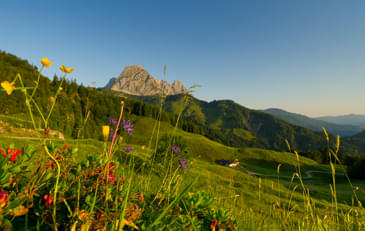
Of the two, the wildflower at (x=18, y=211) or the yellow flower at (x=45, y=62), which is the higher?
the yellow flower at (x=45, y=62)

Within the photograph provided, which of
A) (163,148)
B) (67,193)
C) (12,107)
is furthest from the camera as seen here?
(12,107)

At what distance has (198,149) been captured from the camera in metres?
74.1

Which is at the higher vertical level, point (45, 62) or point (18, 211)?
point (45, 62)

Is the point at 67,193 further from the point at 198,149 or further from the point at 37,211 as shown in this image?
the point at 198,149

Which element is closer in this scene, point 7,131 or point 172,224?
point 172,224

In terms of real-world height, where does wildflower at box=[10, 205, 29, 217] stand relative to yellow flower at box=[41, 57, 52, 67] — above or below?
below

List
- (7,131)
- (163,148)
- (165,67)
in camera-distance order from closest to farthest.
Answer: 1. (165,67)
2. (163,148)
3. (7,131)

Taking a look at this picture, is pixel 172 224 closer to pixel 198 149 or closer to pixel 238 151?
pixel 198 149

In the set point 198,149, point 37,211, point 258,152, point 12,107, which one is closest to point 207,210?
point 37,211

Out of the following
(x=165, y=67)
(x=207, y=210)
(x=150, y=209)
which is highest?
(x=165, y=67)

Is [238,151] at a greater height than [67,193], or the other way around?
[67,193]

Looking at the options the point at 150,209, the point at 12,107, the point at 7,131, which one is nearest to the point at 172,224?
the point at 150,209

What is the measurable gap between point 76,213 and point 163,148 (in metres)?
7.76

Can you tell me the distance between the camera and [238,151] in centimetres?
7919
